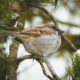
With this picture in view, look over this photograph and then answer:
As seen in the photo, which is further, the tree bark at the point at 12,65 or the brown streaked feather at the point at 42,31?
the brown streaked feather at the point at 42,31

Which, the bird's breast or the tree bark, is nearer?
the tree bark

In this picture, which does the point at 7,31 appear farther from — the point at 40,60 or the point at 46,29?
the point at 46,29

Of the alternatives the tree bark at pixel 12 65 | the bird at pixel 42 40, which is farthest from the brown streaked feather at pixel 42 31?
the tree bark at pixel 12 65

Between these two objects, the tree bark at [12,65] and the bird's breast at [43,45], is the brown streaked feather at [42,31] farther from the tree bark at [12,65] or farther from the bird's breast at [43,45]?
the tree bark at [12,65]

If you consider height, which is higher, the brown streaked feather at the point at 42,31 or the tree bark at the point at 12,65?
the tree bark at the point at 12,65

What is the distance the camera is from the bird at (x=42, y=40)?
868 millimetres

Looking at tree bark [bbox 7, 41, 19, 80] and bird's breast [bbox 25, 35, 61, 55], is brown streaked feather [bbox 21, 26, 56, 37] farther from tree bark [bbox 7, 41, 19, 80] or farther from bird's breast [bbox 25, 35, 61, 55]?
tree bark [bbox 7, 41, 19, 80]

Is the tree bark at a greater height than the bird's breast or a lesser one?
greater

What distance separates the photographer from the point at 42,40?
90cm

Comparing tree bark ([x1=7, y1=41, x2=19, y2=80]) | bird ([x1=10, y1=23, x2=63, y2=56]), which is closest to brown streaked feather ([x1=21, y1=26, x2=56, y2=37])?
bird ([x1=10, y1=23, x2=63, y2=56])

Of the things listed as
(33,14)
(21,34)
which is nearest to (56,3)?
(21,34)

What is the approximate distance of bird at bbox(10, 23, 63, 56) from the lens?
0.87m

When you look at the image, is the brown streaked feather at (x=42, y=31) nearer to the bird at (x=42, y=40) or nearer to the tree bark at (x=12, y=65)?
the bird at (x=42, y=40)

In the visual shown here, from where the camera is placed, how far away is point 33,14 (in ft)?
4.86
